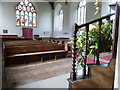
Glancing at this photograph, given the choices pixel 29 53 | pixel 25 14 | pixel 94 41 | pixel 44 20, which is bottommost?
pixel 29 53

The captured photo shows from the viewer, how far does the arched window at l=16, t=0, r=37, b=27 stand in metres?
9.48

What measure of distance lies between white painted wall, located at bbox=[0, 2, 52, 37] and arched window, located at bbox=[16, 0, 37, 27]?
406 millimetres

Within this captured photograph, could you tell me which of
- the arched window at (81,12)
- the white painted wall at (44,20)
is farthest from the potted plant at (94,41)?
the white painted wall at (44,20)

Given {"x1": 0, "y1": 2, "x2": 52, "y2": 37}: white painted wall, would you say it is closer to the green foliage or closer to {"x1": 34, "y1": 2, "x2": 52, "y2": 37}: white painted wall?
{"x1": 34, "y1": 2, "x2": 52, "y2": 37}: white painted wall

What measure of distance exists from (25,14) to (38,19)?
1277 mm

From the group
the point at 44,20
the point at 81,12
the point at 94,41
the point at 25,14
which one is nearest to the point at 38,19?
the point at 44,20

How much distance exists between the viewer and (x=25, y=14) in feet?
32.0

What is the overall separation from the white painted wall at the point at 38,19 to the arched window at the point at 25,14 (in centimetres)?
41

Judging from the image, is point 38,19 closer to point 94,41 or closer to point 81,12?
point 81,12

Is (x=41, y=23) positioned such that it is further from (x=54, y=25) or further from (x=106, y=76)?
(x=106, y=76)

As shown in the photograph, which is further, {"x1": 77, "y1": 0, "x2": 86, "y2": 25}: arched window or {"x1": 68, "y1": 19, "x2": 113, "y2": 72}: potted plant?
{"x1": 77, "y1": 0, "x2": 86, "y2": 25}: arched window

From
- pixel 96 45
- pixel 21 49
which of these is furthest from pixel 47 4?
pixel 96 45

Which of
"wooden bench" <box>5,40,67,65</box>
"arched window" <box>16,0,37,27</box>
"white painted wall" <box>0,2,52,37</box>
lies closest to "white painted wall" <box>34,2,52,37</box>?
"white painted wall" <box>0,2,52,37</box>

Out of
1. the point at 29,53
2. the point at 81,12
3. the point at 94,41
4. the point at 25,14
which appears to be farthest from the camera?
the point at 25,14
